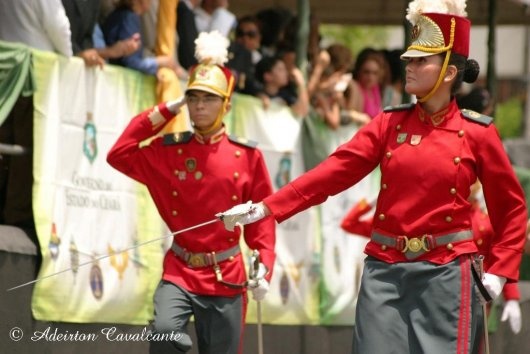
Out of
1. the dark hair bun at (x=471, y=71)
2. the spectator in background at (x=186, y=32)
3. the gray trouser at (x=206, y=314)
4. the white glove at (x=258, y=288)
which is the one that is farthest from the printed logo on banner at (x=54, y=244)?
the dark hair bun at (x=471, y=71)

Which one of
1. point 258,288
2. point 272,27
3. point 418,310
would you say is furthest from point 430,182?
point 272,27

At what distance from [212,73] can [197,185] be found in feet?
2.62

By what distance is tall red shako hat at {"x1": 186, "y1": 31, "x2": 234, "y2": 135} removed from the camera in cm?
1088

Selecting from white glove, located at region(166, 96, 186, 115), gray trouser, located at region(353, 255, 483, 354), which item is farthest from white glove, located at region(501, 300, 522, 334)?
white glove, located at region(166, 96, 186, 115)

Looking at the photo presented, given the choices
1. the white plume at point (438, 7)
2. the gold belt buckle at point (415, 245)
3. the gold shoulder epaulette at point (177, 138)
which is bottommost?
the gold belt buckle at point (415, 245)

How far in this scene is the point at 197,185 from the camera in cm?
1063

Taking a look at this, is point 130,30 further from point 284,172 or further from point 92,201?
point 284,172

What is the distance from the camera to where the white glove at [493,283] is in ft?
28.9

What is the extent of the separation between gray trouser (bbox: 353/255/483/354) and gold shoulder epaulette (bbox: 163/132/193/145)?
237cm

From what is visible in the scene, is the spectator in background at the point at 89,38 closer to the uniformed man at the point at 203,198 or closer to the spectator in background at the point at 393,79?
the uniformed man at the point at 203,198

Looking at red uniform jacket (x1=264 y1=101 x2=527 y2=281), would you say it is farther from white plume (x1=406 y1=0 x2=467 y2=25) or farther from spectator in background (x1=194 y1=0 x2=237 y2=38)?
spectator in background (x1=194 y1=0 x2=237 y2=38)

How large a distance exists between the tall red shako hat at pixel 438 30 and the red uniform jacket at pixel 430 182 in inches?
10.2

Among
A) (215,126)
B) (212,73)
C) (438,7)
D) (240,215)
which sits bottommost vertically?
(240,215)

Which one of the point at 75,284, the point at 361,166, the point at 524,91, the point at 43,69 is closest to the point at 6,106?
the point at 43,69
